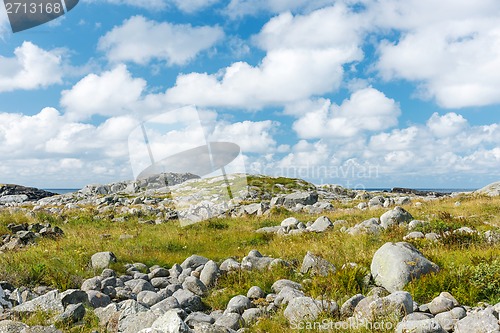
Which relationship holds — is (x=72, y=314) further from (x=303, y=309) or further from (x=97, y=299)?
(x=303, y=309)

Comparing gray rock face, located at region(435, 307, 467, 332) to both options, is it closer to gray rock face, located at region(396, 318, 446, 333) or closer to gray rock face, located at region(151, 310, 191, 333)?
gray rock face, located at region(396, 318, 446, 333)

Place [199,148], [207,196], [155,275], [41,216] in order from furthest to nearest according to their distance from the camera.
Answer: [207,196], [41,216], [199,148], [155,275]

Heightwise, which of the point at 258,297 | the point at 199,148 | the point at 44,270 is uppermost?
the point at 199,148

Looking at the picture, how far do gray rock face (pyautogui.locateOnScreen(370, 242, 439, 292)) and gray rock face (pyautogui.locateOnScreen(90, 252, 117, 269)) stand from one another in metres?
7.19

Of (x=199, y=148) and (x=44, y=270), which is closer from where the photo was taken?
(x=44, y=270)

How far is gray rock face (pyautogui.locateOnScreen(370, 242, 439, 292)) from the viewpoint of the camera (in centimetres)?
820

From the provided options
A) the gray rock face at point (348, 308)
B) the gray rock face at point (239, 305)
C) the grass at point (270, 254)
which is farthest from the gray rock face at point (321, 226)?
the gray rock face at point (348, 308)

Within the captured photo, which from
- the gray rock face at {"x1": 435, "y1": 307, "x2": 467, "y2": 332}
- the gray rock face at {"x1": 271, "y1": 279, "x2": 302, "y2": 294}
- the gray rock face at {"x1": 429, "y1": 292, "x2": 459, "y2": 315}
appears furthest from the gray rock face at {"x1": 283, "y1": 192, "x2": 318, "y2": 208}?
the gray rock face at {"x1": 435, "y1": 307, "x2": 467, "y2": 332}

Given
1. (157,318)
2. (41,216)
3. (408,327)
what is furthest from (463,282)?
(41,216)

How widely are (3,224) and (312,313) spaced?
61.2 ft

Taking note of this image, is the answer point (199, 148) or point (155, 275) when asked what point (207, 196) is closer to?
point (199, 148)

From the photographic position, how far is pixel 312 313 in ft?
20.9

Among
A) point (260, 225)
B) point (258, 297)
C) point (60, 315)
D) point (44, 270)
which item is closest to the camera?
point (60, 315)

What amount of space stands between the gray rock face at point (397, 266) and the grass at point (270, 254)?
23 cm
